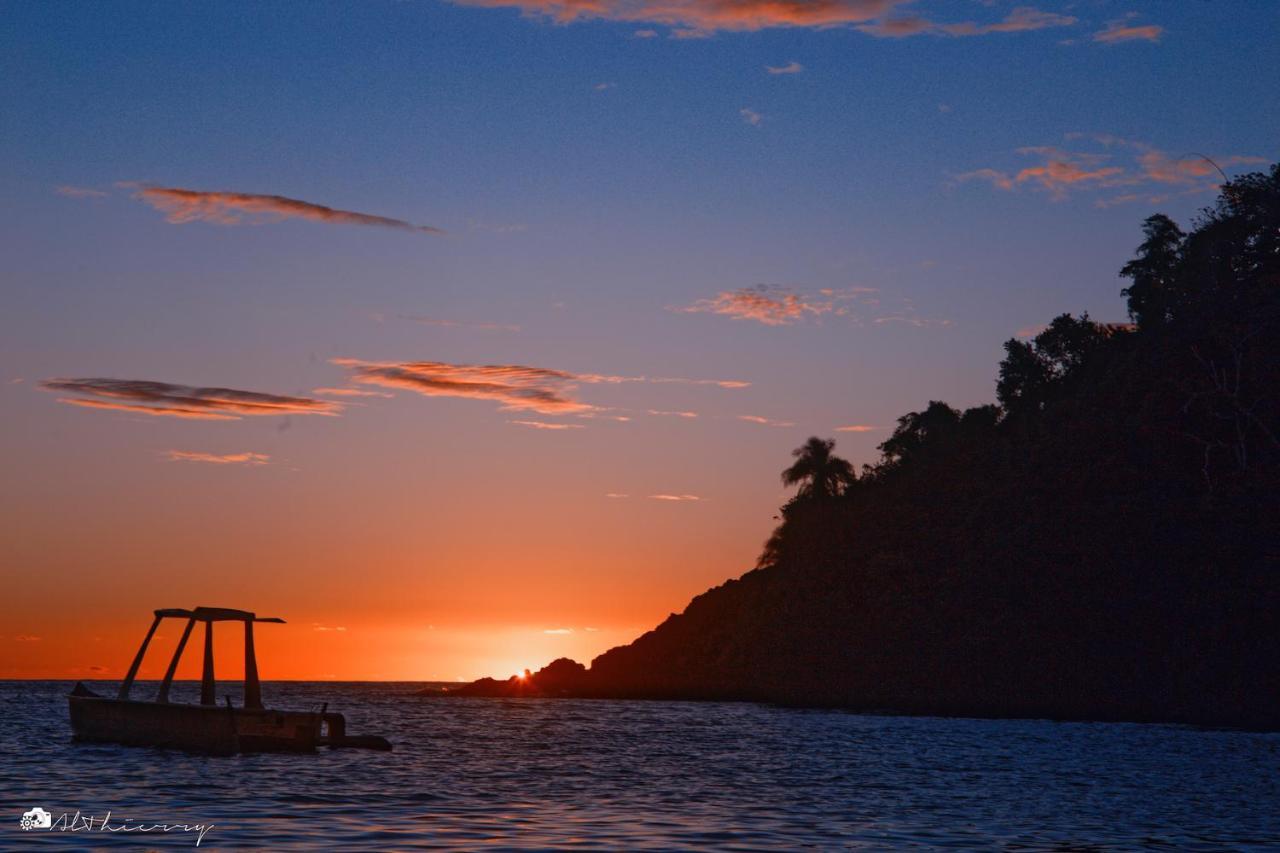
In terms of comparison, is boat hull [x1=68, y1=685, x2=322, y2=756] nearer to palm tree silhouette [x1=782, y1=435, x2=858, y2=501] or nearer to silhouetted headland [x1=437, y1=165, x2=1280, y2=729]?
silhouetted headland [x1=437, y1=165, x2=1280, y2=729]

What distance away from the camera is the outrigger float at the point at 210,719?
A: 161 feet

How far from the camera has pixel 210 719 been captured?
2015 inches

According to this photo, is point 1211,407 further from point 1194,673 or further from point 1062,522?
point 1194,673

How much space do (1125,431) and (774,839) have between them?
290 feet

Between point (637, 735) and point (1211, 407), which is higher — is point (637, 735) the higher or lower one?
the lower one

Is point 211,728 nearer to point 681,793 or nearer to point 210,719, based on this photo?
point 210,719

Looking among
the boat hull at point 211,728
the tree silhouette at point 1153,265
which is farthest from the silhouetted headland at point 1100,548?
the boat hull at point 211,728

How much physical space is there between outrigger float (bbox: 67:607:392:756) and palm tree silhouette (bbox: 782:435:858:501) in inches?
4117

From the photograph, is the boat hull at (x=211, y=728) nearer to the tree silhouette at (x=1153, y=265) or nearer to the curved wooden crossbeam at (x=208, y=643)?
the curved wooden crossbeam at (x=208, y=643)

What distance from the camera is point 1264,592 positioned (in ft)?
307

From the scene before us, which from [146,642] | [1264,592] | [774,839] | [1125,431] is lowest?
[774,839]

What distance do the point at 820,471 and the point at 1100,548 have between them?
53150mm

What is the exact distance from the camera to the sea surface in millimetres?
28766

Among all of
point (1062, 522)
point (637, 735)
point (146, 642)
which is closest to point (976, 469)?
point (1062, 522)
